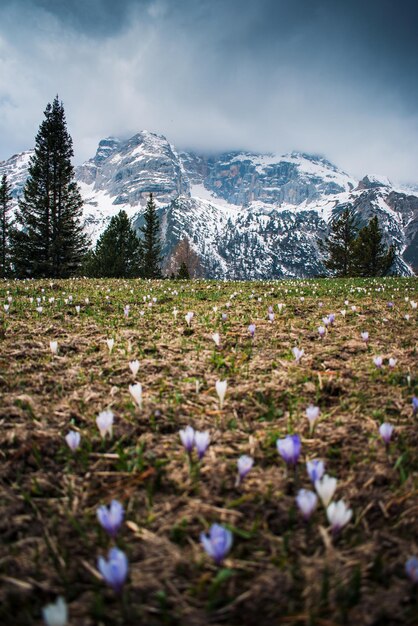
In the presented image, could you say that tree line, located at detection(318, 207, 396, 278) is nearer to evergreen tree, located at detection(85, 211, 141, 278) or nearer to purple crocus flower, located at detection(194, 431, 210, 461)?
evergreen tree, located at detection(85, 211, 141, 278)

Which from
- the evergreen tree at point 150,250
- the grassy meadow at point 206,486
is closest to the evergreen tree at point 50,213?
the evergreen tree at point 150,250

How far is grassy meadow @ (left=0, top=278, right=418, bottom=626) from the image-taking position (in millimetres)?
1158

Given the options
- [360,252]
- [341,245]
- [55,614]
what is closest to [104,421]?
[55,614]

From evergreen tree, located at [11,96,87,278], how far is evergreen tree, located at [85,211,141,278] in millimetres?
11859

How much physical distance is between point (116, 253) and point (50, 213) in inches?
538

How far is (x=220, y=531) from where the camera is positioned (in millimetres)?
1198

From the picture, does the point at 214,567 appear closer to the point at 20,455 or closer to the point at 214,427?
the point at 214,427

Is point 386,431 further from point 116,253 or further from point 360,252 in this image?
point 360,252

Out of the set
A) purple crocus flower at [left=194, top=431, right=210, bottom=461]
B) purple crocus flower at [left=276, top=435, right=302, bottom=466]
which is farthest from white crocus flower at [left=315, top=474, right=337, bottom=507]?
purple crocus flower at [left=194, top=431, right=210, bottom=461]

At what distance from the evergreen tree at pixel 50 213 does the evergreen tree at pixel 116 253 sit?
1186cm

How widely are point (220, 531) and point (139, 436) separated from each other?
1.10m

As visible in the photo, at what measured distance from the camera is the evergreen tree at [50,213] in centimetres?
3019

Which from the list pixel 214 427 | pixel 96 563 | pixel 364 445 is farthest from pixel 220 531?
pixel 364 445

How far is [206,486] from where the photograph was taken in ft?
5.61
